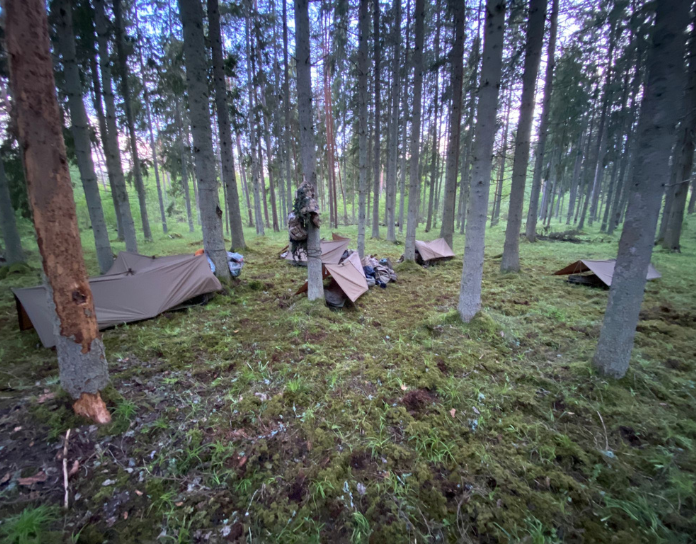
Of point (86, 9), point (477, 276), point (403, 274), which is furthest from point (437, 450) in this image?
point (86, 9)

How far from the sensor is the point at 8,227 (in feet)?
24.1

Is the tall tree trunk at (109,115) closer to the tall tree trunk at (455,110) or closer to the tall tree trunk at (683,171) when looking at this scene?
the tall tree trunk at (455,110)

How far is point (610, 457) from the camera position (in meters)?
2.19

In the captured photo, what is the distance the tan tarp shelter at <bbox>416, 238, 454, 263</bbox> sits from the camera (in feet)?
30.8

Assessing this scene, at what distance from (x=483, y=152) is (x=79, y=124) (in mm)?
8467

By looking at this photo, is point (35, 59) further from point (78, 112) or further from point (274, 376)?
point (78, 112)

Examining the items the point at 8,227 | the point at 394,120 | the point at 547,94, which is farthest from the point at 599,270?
the point at 8,227

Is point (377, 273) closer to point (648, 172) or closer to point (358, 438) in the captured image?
point (358, 438)

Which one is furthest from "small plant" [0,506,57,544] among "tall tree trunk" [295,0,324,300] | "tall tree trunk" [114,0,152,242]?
"tall tree trunk" [114,0,152,242]

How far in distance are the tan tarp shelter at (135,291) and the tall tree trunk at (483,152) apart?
4.95 metres

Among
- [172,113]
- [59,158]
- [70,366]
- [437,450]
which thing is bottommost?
[437,450]

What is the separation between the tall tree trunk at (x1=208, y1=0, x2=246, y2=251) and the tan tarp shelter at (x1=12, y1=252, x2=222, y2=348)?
191 inches

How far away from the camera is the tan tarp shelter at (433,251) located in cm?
939

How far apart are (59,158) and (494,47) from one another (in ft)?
16.7
